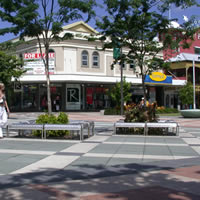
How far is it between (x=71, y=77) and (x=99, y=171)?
3014 centimetres

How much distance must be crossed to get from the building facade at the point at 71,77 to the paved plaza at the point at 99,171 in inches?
1040

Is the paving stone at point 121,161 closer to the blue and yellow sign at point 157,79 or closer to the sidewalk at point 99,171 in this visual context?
the sidewalk at point 99,171

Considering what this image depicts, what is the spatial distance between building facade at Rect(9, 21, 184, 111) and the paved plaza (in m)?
26.4

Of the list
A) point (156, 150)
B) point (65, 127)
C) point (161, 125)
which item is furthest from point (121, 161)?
point (161, 125)

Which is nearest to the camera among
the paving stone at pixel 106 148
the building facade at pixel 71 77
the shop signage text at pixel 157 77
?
the paving stone at pixel 106 148

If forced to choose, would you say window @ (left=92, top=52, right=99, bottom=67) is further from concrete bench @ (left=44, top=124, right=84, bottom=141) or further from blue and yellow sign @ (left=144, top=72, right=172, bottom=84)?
concrete bench @ (left=44, top=124, right=84, bottom=141)

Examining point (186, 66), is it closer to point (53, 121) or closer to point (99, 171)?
point (53, 121)

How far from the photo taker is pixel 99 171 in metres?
6.77

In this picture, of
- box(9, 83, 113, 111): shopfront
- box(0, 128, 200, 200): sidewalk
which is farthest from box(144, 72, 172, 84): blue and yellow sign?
box(0, 128, 200, 200): sidewalk

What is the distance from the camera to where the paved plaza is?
5.16m

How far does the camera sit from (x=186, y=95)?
131ft

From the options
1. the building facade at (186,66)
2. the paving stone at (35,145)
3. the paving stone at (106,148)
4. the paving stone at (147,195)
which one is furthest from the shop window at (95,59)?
the paving stone at (147,195)

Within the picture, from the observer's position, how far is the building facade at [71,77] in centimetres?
3647

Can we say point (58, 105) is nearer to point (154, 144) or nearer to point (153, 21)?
point (153, 21)
